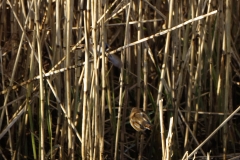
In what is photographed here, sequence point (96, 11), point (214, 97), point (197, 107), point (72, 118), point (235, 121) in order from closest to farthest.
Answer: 1. point (96, 11)
2. point (72, 118)
3. point (197, 107)
4. point (214, 97)
5. point (235, 121)

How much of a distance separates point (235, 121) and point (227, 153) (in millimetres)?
444

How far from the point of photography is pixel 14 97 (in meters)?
3.11

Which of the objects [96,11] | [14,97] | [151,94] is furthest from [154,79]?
[96,11]

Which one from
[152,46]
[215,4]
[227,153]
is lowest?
[227,153]

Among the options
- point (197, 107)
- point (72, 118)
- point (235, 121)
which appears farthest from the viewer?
point (235, 121)

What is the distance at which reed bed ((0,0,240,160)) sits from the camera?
8.44ft

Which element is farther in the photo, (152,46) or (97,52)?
(152,46)

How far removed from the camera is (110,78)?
3293 millimetres

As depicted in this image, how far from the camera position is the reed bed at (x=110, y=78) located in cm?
257

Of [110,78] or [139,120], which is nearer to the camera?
[139,120]

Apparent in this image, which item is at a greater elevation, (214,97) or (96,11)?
(96,11)

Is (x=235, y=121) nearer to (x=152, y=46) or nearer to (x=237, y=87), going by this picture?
(x=237, y=87)

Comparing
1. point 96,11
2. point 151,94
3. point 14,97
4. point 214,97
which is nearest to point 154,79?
point 151,94

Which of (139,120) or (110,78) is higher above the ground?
(110,78)
